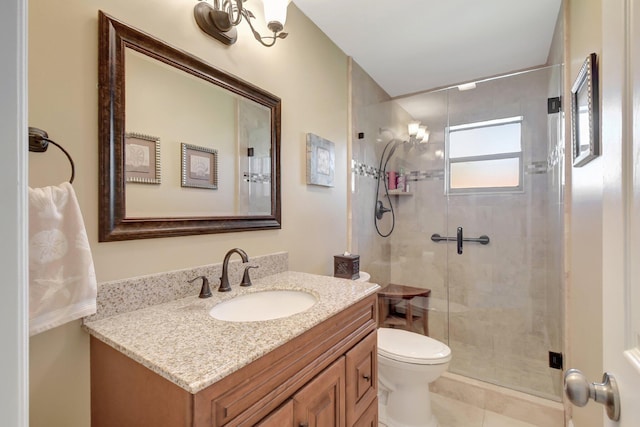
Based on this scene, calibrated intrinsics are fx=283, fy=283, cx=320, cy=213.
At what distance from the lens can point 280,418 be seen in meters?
0.75

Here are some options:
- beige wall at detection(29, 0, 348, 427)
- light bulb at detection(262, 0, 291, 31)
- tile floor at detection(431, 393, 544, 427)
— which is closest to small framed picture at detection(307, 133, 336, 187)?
beige wall at detection(29, 0, 348, 427)

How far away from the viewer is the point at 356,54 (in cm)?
219

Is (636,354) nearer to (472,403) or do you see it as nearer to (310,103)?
(310,103)

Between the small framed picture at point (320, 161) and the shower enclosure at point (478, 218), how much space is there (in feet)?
1.19

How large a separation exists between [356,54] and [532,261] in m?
2.12

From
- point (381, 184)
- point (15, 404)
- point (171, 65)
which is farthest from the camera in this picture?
point (381, 184)

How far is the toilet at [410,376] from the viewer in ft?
5.14

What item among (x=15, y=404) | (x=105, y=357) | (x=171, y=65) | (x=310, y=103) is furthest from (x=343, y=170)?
(x=15, y=404)

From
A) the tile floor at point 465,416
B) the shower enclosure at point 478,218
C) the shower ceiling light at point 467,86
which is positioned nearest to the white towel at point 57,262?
the shower enclosure at point 478,218

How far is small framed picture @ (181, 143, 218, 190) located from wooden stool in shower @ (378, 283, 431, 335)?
1.79m

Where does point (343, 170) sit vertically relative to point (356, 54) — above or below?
below

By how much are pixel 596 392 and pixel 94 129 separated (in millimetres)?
1354

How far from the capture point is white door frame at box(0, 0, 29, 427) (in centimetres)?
28

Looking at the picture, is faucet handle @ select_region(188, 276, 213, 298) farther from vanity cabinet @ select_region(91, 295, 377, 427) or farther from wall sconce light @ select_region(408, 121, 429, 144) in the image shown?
wall sconce light @ select_region(408, 121, 429, 144)
